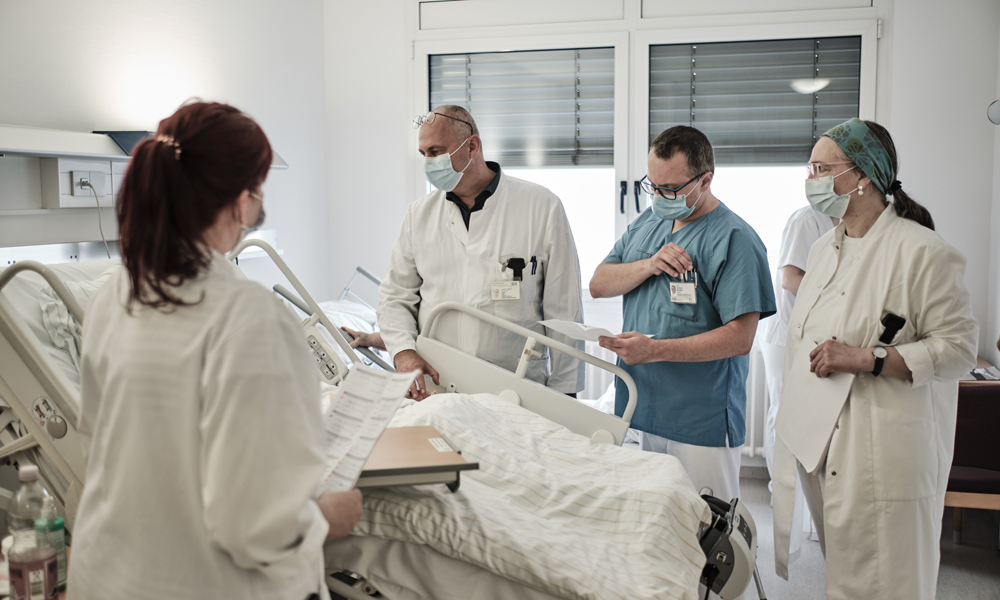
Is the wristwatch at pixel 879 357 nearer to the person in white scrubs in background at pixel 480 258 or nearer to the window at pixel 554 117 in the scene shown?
the person in white scrubs in background at pixel 480 258

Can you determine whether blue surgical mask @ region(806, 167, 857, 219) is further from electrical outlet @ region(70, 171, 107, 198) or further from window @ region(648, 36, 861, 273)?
electrical outlet @ region(70, 171, 107, 198)

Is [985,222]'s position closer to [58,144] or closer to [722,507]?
[722,507]

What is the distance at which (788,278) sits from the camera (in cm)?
326

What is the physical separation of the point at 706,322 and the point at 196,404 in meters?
1.68

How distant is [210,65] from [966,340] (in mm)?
3075

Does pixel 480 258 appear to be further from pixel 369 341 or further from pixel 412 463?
pixel 412 463

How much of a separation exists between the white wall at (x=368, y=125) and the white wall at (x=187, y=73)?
0.09 metres

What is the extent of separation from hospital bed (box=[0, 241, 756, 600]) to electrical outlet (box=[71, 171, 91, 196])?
0.42 meters

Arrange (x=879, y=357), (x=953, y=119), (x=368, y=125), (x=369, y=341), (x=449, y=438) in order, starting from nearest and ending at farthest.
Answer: (x=449, y=438), (x=879, y=357), (x=369, y=341), (x=953, y=119), (x=368, y=125)

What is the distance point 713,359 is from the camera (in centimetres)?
219

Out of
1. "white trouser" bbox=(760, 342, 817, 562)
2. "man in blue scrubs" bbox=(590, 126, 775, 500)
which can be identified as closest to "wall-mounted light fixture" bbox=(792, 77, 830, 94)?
"white trouser" bbox=(760, 342, 817, 562)

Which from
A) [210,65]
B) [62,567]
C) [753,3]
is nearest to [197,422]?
[62,567]

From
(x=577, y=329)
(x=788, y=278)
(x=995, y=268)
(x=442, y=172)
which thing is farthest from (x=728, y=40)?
(x=577, y=329)

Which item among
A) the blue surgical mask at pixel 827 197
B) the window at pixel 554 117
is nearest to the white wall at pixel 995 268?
the window at pixel 554 117
